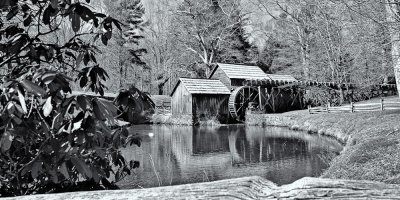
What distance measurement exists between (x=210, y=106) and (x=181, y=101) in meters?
2.34

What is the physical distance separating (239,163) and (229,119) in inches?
698

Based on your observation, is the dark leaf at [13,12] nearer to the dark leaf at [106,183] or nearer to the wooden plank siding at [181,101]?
the dark leaf at [106,183]

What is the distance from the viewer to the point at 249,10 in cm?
3844

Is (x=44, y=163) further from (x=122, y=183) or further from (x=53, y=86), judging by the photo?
(x=122, y=183)

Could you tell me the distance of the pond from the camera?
894 centimetres

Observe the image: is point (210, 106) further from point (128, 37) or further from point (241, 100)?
point (128, 37)

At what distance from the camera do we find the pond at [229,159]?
29.3 feet

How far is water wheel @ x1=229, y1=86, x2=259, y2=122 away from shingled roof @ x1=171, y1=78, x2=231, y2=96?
956 mm

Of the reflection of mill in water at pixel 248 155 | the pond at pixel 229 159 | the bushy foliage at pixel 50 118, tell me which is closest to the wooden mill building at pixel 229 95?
the reflection of mill in water at pixel 248 155

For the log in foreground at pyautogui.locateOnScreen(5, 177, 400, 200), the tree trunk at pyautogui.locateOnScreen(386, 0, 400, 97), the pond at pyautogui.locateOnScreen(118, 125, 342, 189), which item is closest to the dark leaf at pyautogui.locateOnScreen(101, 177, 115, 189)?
the log in foreground at pyautogui.locateOnScreen(5, 177, 400, 200)

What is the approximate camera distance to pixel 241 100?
98.0 ft

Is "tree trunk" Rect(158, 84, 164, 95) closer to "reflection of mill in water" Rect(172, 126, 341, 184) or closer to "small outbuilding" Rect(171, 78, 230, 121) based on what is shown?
"small outbuilding" Rect(171, 78, 230, 121)

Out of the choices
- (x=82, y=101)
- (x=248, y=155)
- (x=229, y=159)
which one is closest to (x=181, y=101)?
(x=248, y=155)

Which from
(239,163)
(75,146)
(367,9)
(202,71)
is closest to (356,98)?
(202,71)
